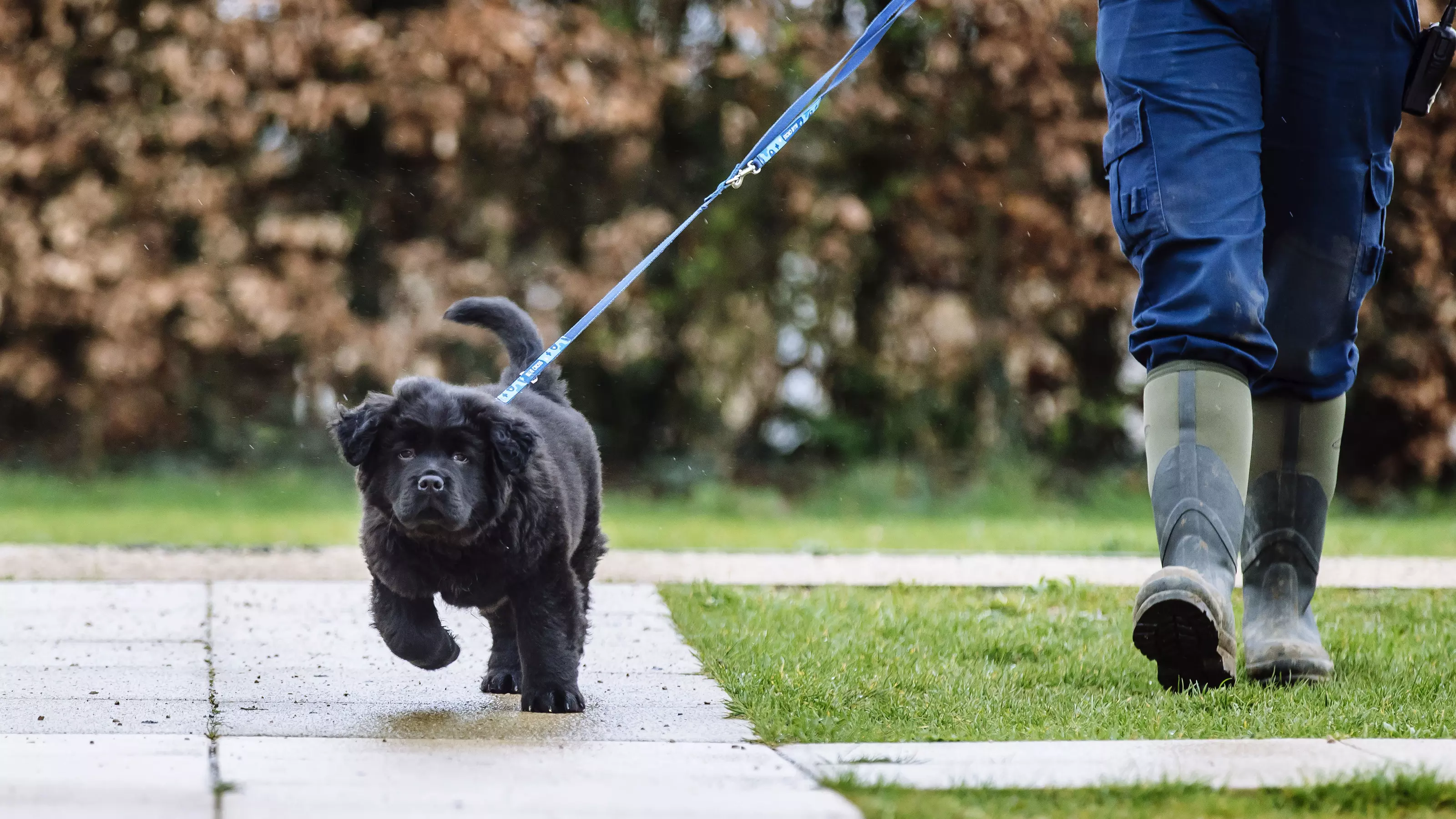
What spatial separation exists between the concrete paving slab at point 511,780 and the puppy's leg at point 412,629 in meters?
0.52

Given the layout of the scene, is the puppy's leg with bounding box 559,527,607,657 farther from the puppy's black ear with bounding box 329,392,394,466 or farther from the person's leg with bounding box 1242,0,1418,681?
the person's leg with bounding box 1242,0,1418,681

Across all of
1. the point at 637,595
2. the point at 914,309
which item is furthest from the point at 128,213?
the point at 637,595

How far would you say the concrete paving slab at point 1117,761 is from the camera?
8.08 feet

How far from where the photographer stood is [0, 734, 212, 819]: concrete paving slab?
2221mm

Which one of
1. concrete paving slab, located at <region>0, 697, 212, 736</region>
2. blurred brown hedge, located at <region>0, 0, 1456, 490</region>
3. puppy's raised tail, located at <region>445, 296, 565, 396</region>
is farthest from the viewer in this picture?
blurred brown hedge, located at <region>0, 0, 1456, 490</region>

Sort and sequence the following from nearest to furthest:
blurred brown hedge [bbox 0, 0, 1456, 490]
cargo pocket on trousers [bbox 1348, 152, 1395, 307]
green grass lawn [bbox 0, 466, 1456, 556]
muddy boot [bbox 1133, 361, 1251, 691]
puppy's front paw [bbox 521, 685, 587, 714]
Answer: muddy boot [bbox 1133, 361, 1251, 691] < puppy's front paw [bbox 521, 685, 587, 714] < cargo pocket on trousers [bbox 1348, 152, 1395, 307] < green grass lawn [bbox 0, 466, 1456, 556] < blurred brown hedge [bbox 0, 0, 1456, 490]

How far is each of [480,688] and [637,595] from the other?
4.23ft

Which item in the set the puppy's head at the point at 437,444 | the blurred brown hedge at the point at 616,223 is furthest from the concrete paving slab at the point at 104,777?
the blurred brown hedge at the point at 616,223

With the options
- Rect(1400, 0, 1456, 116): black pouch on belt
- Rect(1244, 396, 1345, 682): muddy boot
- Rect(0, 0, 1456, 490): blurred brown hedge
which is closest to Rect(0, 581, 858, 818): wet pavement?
Rect(1244, 396, 1345, 682): muddy boot

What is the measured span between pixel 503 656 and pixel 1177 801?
1.70 m

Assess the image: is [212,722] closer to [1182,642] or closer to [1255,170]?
[1182,642]

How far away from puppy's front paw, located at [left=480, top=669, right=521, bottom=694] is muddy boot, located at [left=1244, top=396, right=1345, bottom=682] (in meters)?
1.56

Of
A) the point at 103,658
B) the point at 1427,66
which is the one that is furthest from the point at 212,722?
the point at 1427,66

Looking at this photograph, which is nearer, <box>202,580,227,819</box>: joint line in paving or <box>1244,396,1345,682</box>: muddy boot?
<box>202,580,227,819</box>: joint line in paving
